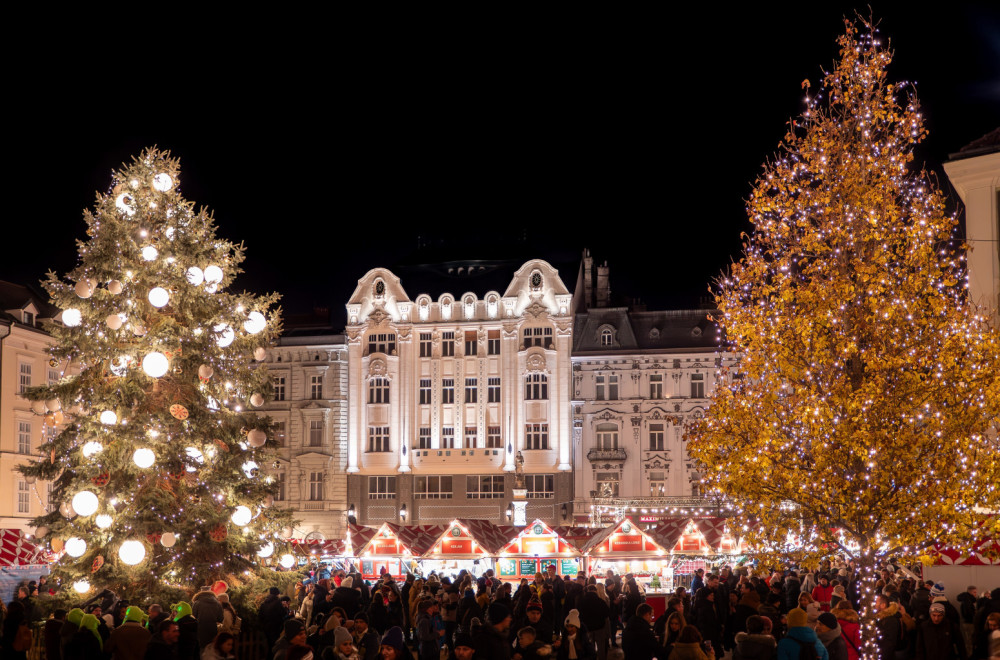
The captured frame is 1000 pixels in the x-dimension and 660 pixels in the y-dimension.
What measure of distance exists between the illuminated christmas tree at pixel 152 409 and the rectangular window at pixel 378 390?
39.1 metres

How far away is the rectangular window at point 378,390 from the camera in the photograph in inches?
2325

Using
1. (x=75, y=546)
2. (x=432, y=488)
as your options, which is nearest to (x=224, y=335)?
(x=75, y=546)

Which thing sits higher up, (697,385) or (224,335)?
(697,385)

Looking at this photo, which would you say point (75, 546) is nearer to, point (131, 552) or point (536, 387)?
point (131, 552)

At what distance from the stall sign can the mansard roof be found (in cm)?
2552

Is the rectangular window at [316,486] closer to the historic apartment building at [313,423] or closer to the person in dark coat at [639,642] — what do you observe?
the historic apartment building at [313,423]

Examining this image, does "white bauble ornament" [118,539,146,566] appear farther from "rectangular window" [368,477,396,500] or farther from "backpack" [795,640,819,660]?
"rectangular window" [368,477,396,500]

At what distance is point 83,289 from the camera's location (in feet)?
60.8

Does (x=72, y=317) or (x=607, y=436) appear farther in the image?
(x=607, y=436)

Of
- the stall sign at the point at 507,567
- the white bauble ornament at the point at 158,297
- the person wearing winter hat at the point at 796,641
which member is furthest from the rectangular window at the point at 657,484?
the person wearing winter hat at the point at 796,641

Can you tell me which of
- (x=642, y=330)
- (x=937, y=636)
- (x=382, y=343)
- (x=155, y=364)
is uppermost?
(x=642, y=330)

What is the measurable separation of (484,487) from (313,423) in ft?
31.5

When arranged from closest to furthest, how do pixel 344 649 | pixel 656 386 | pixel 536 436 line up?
pixel 344 649
pixel 656 386
pixel 536 436

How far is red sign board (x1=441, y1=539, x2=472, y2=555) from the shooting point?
32500 millimetres
